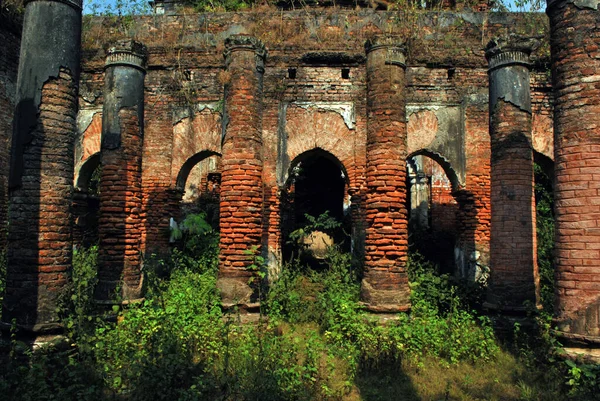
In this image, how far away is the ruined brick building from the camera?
4.86 meters

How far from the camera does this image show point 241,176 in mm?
6988

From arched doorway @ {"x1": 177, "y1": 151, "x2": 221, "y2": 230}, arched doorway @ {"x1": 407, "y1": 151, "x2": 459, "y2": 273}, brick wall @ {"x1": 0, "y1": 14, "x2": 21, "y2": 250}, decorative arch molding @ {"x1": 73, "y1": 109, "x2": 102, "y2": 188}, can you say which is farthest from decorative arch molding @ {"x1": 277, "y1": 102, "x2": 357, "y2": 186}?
brick wall @ {"x1": 0, "y1": 14, "x2": 21, "y2": 250}

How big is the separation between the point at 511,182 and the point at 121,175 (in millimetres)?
6307

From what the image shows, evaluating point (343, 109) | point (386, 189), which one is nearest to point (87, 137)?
point (343, 109)

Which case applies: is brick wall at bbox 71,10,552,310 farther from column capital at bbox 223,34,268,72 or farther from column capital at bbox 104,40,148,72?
column capital at bbox 223,34,268,72

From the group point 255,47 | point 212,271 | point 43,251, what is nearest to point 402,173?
point 255,47

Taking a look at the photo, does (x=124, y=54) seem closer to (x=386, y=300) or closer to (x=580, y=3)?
(x=386, y=300)

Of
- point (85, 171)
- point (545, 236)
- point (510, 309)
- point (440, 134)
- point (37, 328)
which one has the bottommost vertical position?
point (510, 309)

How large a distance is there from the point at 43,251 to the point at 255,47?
4.42 meters

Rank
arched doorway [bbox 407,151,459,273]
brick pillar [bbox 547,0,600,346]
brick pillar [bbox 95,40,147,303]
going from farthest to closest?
arched doorway [bbox 407,151,459,273] < brick pillar [bbox 95,40,147,303] < brick pillar [bbox 547,0,600,346]

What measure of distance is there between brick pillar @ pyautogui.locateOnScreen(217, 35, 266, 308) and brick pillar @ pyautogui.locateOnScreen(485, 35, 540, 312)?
3784 mm

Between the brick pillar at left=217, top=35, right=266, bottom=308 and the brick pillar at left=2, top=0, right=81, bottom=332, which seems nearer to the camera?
the brick pillar at left=2, top=0, right=81, bottom=332

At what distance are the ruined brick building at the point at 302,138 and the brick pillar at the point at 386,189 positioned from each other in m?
0.03

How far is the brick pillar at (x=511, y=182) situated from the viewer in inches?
283
